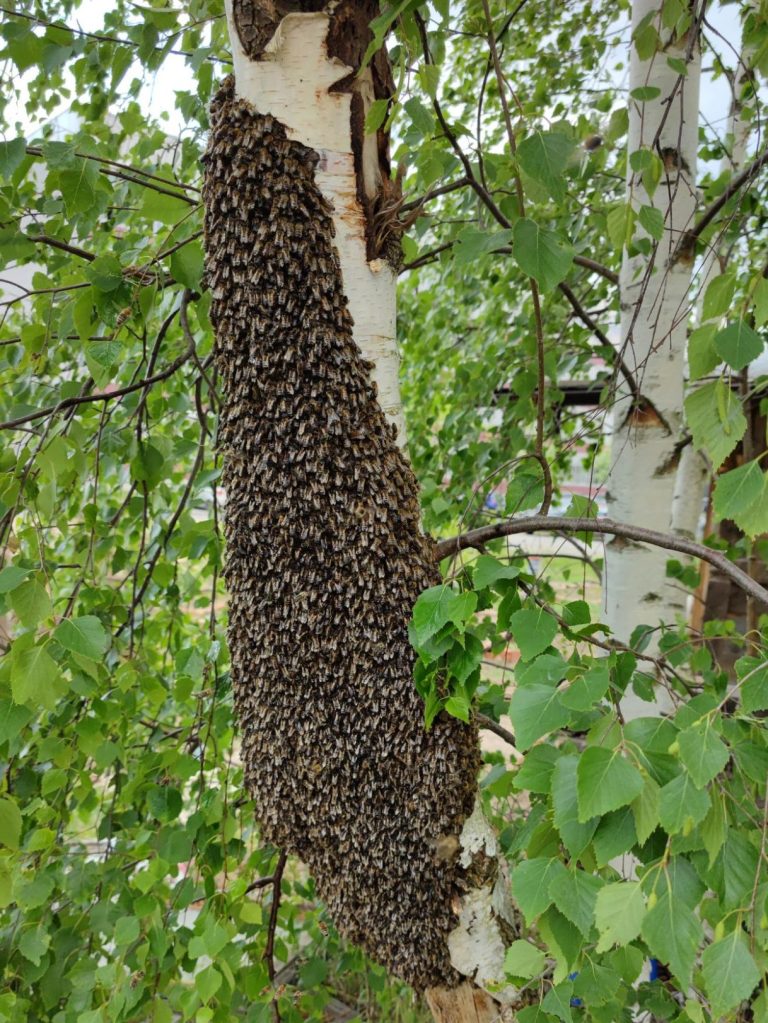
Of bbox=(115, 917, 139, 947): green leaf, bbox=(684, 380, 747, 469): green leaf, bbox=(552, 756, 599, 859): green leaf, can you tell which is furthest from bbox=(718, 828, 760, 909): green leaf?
bbox=(115, 917, 139, 947): green leaf

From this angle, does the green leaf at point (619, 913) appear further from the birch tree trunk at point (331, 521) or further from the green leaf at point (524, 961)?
the birch tree trunk at point (331, 521)

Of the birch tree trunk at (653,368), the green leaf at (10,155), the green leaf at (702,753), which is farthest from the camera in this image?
the birch tree trunk at (653,368)

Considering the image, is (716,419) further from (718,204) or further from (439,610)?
(718,204)

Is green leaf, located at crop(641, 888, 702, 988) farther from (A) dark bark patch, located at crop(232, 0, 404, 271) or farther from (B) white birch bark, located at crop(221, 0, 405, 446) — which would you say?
(A) dark bark patch, located at crop(232, 0, 404, 271)

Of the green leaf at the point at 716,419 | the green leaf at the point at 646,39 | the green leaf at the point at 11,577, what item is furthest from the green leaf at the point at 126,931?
the green leaf at the point at 646,39

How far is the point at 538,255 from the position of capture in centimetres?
78

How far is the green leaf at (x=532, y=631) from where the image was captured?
2.45 ft

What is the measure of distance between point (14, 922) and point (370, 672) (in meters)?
0.88

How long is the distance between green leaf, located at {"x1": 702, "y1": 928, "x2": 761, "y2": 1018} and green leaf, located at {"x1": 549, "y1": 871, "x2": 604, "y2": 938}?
93 millimetres

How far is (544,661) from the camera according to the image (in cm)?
71

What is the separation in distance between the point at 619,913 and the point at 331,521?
51 cm

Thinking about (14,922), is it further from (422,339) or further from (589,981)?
(422,339)

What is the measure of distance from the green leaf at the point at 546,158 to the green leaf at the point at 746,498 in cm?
35

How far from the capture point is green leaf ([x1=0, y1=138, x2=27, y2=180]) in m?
0.97
